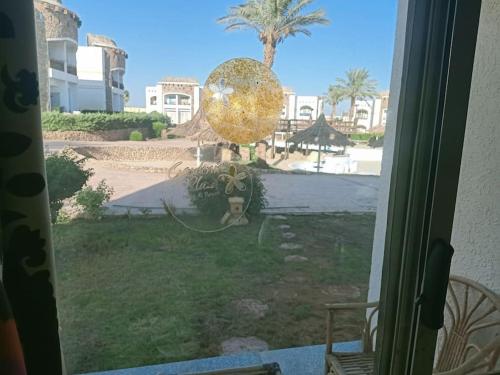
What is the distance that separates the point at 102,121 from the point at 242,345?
49.2 inches

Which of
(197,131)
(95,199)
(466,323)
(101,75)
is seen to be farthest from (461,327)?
(101,75)

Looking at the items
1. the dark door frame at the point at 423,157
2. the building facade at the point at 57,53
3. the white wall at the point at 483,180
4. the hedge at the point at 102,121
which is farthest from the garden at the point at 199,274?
the dark door frame at the point at 423,157

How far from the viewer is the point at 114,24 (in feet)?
3.84

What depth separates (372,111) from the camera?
1.40 meters

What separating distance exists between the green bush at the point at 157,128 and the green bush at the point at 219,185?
197 millimetres

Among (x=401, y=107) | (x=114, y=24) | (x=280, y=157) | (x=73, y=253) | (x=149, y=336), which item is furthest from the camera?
(x=149, y=336)

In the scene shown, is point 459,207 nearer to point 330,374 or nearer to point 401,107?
point 401,107

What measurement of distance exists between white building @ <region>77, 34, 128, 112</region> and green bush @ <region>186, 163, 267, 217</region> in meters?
0.40

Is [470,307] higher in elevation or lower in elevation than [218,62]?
lower

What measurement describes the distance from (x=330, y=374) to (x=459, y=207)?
0.84 m

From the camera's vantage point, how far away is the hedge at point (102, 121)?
3.58 feet

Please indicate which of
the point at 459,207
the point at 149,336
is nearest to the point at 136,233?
the point at 149,336

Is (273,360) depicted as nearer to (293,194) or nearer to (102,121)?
(293,194)

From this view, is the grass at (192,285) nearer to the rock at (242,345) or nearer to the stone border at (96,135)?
the rock at (242,345)
